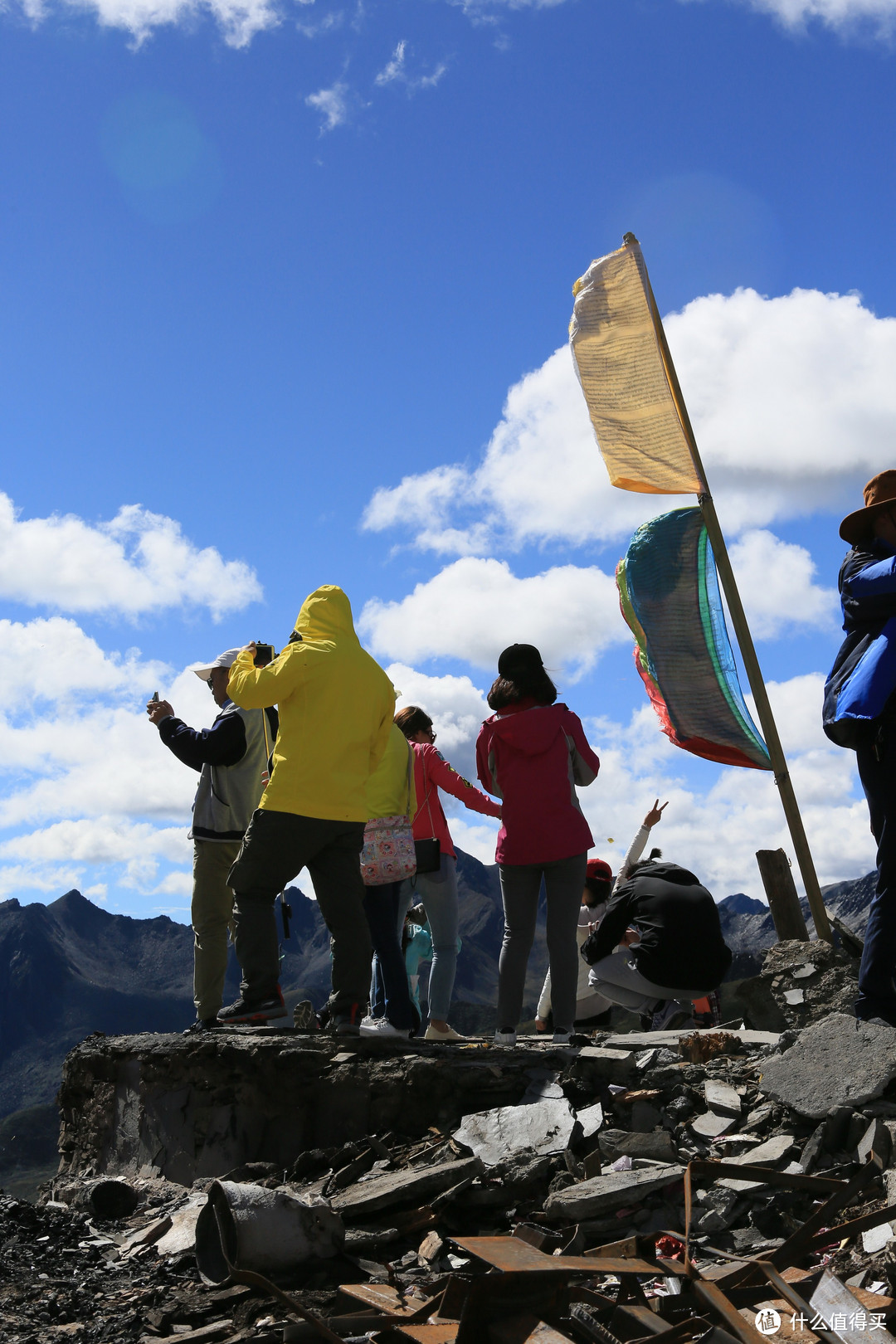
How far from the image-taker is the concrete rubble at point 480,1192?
2283 mm

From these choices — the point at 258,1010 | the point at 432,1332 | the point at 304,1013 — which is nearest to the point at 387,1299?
the point at 432,1332

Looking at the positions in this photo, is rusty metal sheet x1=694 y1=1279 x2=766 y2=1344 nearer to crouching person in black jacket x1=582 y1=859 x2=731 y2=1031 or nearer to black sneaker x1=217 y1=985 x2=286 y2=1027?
black sneaker x1=217 y1=985 x2=286 y2=1027

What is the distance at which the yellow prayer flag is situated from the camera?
6.37 metres

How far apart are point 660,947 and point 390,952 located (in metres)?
1.47

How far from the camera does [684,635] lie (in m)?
6.63

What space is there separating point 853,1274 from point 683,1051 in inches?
74.6

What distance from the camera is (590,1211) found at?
116 inches

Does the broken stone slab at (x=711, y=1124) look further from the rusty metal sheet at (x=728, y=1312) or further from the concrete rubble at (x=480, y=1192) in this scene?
the rusty metal sheet at (x=728, y=1312)

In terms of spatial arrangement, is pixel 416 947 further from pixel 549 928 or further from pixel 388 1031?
pixel 549 928

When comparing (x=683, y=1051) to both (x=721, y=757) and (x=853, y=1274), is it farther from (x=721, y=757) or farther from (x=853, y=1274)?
(x=721, y=757)

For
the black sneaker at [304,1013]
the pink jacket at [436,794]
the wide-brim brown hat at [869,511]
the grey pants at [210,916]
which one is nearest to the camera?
the wide-brim brown hat at [869,511]

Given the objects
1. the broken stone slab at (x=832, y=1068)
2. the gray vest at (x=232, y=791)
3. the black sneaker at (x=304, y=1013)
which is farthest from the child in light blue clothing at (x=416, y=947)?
the broken stone slab at (x=832, y=1068)

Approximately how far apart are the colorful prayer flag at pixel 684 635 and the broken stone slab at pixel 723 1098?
116 inches

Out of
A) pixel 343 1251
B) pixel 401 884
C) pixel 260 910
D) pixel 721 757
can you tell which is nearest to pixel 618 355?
pixel 721 757
